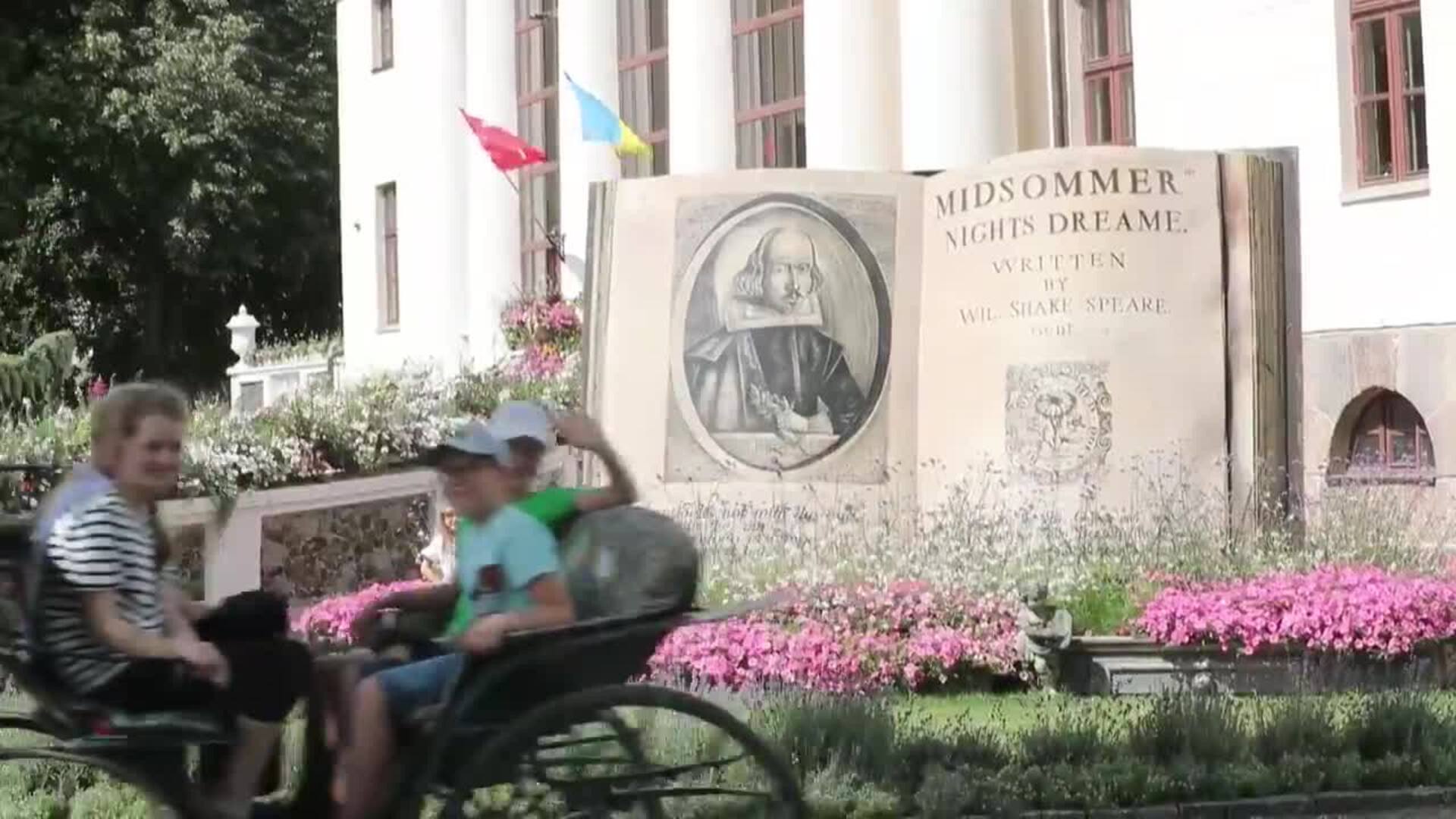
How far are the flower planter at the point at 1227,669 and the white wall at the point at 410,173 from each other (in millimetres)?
19749

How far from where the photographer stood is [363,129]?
3822 centimetres

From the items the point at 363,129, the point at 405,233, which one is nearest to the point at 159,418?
the point at 405,233

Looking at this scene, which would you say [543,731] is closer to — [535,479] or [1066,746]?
[535,479]

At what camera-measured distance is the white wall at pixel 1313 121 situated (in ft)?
68.2

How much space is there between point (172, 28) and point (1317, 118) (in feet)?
89.4

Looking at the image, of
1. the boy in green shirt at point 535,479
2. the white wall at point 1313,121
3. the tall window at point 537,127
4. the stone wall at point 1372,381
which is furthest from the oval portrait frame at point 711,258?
the tall window at point 537,127

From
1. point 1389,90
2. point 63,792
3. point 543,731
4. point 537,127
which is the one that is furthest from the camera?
point 537,127

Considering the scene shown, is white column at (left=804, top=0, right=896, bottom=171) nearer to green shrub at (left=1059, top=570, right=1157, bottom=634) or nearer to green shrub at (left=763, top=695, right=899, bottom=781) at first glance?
green shrub at (left=1059, top=570, right=1157, bottom=634)

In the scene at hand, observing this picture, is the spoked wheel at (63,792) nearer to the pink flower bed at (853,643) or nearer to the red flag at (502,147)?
the pink flower bed at (853,643)

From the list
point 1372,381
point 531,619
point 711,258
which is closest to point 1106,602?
point 711,258

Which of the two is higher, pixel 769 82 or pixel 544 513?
pixel 769 82

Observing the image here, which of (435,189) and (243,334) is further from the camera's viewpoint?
(243,334)

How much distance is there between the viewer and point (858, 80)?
24797 mm

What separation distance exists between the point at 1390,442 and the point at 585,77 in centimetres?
1303
